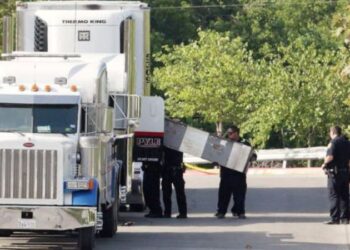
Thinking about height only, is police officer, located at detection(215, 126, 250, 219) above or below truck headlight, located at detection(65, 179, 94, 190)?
below

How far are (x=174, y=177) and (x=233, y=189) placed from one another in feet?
3.66

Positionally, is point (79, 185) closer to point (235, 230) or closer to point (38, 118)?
point (38, 118)

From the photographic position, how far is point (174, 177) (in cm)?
2011

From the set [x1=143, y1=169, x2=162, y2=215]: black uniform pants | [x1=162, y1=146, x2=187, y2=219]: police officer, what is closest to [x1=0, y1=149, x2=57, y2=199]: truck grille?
[x1=162, y1=146, x2=187, y2=219]: police officer

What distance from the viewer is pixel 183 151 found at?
65.6 ft

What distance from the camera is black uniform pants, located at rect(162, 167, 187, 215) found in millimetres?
20094

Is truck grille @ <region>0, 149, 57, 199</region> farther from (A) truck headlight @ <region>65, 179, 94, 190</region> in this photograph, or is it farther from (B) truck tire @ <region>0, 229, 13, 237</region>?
(B) truck tire @ <region>0, 229, 13, 237</region>

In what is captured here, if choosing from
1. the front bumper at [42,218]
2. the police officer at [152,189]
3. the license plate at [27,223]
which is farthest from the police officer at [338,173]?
the license plate at [27,223]

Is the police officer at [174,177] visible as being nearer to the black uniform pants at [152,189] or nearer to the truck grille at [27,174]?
the black uniform pants at [152,189]

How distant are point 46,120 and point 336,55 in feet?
107

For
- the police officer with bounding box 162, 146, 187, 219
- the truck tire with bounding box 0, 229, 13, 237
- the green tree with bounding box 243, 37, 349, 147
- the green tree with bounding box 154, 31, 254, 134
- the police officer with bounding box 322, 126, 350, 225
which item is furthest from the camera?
the green tree with bounding box 154, 31, 254, 134

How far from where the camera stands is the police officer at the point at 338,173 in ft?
62.7

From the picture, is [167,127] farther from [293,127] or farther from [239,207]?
[293,127]

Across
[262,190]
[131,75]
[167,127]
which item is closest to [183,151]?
[167,127]
